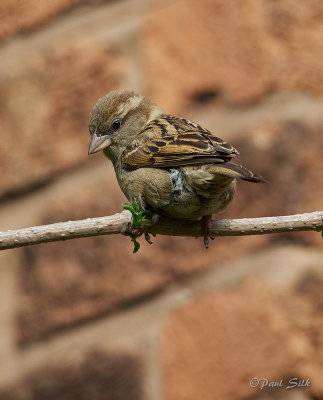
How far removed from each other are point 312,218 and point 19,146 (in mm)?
2001

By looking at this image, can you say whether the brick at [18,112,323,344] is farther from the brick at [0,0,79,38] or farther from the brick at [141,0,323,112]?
the brick at [0,0,79,38]

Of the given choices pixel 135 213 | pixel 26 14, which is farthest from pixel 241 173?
pixel 26 14

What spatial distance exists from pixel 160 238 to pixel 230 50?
38.8 inches

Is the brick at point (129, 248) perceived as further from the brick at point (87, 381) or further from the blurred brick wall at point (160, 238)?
the brick at point (87, 381)

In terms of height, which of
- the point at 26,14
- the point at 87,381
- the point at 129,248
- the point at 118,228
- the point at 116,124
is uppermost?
the point at 26,14

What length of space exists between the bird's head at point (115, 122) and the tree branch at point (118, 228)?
0.81 meters

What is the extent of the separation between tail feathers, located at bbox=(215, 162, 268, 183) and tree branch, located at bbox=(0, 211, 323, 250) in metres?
0.14

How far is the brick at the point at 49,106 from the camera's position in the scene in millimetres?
5043

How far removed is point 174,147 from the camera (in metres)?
4.22

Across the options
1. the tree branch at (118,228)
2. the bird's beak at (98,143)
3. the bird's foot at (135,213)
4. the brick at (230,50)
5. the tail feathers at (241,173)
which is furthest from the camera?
the brick at (230,50)

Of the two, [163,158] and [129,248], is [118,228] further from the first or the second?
[129,248]

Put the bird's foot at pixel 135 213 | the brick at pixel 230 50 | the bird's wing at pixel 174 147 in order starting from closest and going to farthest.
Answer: the bird's foot at pixel 135 213 < the bird's wing at pixel 174 147 < the brick at pixel 230 50

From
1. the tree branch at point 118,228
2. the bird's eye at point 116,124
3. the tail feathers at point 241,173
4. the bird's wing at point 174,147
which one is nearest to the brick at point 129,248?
the bird's eye at point 116,124

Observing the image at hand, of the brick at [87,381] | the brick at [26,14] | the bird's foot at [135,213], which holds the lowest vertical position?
the brick at [87,381]
